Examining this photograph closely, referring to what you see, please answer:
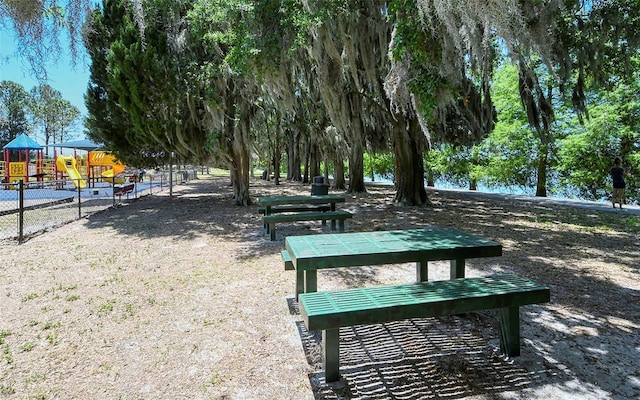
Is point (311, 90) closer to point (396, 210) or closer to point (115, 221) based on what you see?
point (396, 210)

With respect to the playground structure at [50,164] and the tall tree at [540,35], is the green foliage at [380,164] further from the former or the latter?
the tall tree at [540,35]

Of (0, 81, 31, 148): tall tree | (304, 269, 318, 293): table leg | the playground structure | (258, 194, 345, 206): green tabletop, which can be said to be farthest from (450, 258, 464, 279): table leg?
(0, 81, 31, 148): tall tree

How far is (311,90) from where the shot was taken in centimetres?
1373

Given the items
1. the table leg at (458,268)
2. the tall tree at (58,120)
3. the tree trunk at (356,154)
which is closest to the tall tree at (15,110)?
the tall tree at (58,120)

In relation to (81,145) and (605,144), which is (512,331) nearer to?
(605,144)

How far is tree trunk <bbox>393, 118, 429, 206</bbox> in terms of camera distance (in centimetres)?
1048

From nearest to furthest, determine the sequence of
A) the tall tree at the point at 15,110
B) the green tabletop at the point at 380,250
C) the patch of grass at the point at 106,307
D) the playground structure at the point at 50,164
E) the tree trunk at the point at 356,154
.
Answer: the green tabletop at the point at 380,250
the patch of grass at the point at 106,307
the tree trunk at the point at 356,154
the playground structure at the point at 50,164
the tall tree at the point at 15,110

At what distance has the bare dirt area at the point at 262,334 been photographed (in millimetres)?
2336

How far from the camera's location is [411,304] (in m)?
2.29

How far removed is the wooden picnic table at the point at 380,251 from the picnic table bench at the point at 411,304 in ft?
1.51

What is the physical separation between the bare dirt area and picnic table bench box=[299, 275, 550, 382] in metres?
0.21

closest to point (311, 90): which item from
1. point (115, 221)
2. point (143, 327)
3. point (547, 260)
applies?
point (115, 221)

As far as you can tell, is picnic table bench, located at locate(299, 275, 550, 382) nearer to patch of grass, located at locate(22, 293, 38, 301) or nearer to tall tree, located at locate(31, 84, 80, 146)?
patch of grass, located at locate(22, 293, 38, 301)

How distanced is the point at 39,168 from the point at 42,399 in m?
23.5
